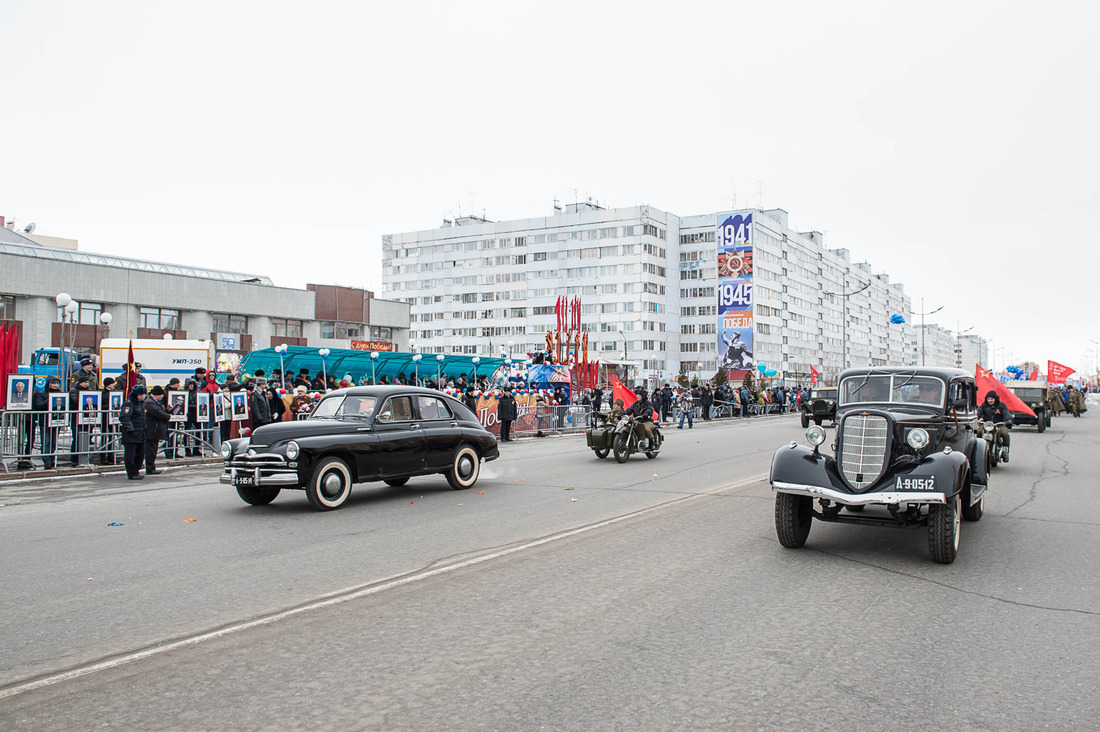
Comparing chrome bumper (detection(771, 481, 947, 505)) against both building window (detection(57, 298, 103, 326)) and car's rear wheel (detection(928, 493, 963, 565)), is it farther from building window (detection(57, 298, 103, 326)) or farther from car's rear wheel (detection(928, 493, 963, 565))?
building window (detection(57, 298, 103, 326))

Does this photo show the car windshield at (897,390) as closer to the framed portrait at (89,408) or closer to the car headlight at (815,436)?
the car headlight at (815,436)

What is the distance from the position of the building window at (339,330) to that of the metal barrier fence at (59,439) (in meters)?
50.5

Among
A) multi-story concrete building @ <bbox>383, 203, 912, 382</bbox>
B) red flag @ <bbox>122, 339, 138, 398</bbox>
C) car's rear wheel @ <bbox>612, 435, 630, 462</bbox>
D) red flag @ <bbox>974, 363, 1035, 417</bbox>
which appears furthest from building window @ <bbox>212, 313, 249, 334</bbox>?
red flag @ <bbox>974, 363, 1035, 417</bbox>

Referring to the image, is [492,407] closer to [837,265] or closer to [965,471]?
[965,471]

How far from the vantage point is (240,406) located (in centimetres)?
1795

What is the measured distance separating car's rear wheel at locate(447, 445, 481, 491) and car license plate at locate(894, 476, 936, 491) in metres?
7.11

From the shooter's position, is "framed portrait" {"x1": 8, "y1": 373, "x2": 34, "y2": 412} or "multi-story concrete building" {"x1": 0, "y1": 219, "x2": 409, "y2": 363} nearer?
"framed portrait" {"x1": 8, "y1": 373, "x2": 34, "y2": 412}

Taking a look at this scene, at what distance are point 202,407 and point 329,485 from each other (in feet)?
Answer: 27.5

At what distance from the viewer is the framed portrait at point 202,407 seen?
57.1ft

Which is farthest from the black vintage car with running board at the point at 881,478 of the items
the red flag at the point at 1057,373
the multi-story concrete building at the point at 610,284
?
the multi-story concrete building at the point at 610,284

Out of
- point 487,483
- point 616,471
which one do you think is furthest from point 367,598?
point 616,471

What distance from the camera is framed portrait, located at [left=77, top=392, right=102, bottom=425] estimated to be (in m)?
15.5

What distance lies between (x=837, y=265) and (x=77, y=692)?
14700 centimetres

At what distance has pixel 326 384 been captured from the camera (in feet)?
81.6
